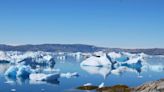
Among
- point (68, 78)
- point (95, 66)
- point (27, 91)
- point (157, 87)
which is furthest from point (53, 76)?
point (95, 66)

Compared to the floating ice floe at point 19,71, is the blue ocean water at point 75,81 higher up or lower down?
lower down

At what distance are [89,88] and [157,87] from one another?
19.8 m

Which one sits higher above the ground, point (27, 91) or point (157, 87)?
point (157, 87)

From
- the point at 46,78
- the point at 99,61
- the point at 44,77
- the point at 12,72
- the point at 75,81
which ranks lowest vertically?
the point at 75,81

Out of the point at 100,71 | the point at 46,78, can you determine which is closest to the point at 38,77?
the point at 46,78

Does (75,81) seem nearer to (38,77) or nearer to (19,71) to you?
(38,77)

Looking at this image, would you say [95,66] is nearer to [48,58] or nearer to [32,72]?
[48,58]

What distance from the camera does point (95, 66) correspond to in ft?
252

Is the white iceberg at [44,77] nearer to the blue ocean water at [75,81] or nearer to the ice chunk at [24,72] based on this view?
the blue ocean water at [75,81]

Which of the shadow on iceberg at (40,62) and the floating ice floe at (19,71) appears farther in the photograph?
the shadow on iceberg at (40,62)

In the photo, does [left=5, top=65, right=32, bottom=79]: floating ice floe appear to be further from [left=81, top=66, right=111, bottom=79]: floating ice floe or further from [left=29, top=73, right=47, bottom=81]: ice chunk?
[left=81, top=66, right=111, bottom=79]: floating ice floe

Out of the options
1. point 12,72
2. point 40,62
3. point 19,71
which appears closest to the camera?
point 19,71

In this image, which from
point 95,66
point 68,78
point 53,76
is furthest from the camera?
point 95,66

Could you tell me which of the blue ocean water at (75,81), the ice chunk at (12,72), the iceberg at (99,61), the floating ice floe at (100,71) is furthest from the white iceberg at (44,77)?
Result: the iceberg at (99,61)
